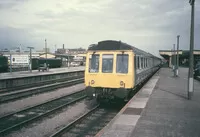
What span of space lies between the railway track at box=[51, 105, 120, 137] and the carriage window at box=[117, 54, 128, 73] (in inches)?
82.9

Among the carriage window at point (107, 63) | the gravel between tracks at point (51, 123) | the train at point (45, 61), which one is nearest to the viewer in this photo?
the gravel between tracks at point (51, 123)

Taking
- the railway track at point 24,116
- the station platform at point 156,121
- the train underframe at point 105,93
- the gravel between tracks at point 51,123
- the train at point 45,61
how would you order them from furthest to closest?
the train at point 45,61 → the train underframe at point 105,93 → the railway track at point 24,116 → the gravel between tracks at point 51,123 → the station platform at point 156,121

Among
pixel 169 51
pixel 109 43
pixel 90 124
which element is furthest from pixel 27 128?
pixel 169 51

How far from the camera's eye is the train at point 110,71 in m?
11.7

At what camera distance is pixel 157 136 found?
689cm

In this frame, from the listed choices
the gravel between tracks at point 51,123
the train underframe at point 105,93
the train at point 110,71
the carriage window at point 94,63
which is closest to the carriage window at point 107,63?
the train at point 110,71

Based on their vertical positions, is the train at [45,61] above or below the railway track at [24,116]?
above

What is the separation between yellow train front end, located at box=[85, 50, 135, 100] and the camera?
1166 cm

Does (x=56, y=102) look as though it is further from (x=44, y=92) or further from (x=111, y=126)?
(x=111, y=126)

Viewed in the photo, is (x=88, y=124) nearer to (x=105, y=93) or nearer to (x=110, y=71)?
(x=105, y=93)

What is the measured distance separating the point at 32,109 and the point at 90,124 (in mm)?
→ 3915

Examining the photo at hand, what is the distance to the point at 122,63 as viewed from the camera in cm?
1198

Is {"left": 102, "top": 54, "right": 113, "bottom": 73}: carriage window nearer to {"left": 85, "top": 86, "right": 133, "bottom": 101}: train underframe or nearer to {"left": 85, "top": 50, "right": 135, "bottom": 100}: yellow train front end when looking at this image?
{"left": 85, "top": 50, "right": 135, "bottom": 100}: yellow train front end

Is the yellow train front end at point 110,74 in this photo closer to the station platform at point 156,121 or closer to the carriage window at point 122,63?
the carriage window at point 122,63
